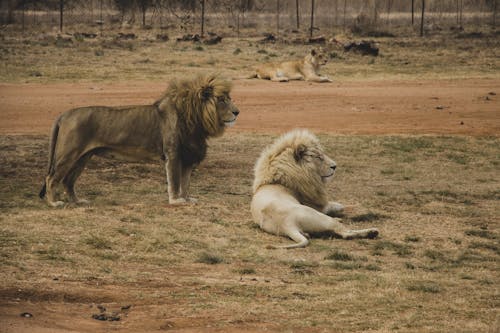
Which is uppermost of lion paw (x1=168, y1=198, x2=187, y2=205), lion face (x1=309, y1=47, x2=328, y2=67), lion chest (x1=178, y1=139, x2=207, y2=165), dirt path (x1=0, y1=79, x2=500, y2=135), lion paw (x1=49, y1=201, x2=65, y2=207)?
lion chest (x1=178, y1=139, x2=207, y2=165)

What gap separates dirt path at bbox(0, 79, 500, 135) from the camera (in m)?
18.2

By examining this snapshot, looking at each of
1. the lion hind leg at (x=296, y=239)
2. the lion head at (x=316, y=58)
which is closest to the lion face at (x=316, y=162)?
the lion hind leg at (x=296, y=239)

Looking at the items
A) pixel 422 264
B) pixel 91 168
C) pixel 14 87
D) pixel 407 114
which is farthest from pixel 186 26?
pixel 422 264

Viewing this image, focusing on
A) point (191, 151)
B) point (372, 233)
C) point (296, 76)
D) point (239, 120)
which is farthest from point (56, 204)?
point (296, 76)

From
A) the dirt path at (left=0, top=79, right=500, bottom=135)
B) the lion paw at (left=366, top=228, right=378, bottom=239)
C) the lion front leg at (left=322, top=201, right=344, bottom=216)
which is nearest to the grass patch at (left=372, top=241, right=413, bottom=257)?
the lion paw at (left=366, top=228, right=378, bottom=239)

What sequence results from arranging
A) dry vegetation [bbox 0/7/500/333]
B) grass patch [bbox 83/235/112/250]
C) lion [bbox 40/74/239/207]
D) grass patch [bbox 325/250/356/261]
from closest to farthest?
dry vegetation [bbox 0/7/500/333]
grass patch [bbox 325/250/356/261]
grass patch [bbox 83/235/112/250]
lion [bbox 40/74/239/207]

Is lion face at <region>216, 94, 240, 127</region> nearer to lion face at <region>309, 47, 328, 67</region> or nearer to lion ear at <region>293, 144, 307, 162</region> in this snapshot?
lion ear at <region>293, 144, 307, 162</region>

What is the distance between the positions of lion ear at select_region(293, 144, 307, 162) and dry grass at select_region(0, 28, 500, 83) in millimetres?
15685

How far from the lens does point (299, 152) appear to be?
10359 mm

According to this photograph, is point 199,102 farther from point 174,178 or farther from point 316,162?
point 316,162

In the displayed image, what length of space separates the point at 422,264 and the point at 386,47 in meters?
26.5

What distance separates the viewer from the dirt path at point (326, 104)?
59.6 feet

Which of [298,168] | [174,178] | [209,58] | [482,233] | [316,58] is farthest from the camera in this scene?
[209,58]

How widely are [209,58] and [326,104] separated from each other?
9.66 m
